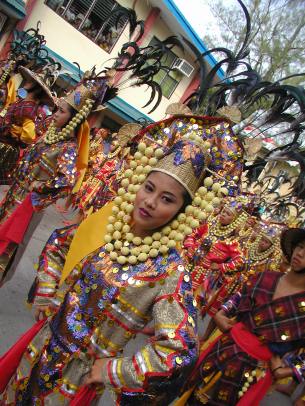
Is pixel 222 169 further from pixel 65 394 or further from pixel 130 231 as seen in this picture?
pixel 65 394

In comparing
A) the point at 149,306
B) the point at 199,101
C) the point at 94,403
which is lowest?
the point at 94,403

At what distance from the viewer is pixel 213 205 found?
2008 mm

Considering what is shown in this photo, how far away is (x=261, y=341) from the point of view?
276cm

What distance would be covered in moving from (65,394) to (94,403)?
256 millimetres

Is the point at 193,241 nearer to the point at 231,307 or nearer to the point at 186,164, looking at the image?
the point at 231,307

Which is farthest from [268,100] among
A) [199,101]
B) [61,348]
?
[61,348]

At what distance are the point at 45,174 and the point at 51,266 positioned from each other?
1.55 meters

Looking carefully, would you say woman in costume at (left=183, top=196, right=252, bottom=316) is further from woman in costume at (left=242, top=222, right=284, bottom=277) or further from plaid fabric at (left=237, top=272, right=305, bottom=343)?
plaid fabric at (left=237, top=272, right=305, bottom=343)

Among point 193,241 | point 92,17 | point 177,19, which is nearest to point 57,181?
A: point 193,241

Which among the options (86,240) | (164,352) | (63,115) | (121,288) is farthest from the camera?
(63,115)

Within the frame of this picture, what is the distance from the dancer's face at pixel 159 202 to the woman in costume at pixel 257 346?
4.26 ft

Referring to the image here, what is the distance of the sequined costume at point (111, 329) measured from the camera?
164cm

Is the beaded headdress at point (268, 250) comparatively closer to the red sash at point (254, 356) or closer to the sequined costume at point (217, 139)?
the red sash at point (254, 356)

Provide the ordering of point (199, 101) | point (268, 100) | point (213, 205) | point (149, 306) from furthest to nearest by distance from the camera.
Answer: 1. point (268, 100)
2. point (199, 101)
3. point (213, 205)
4. point (149, 306)
